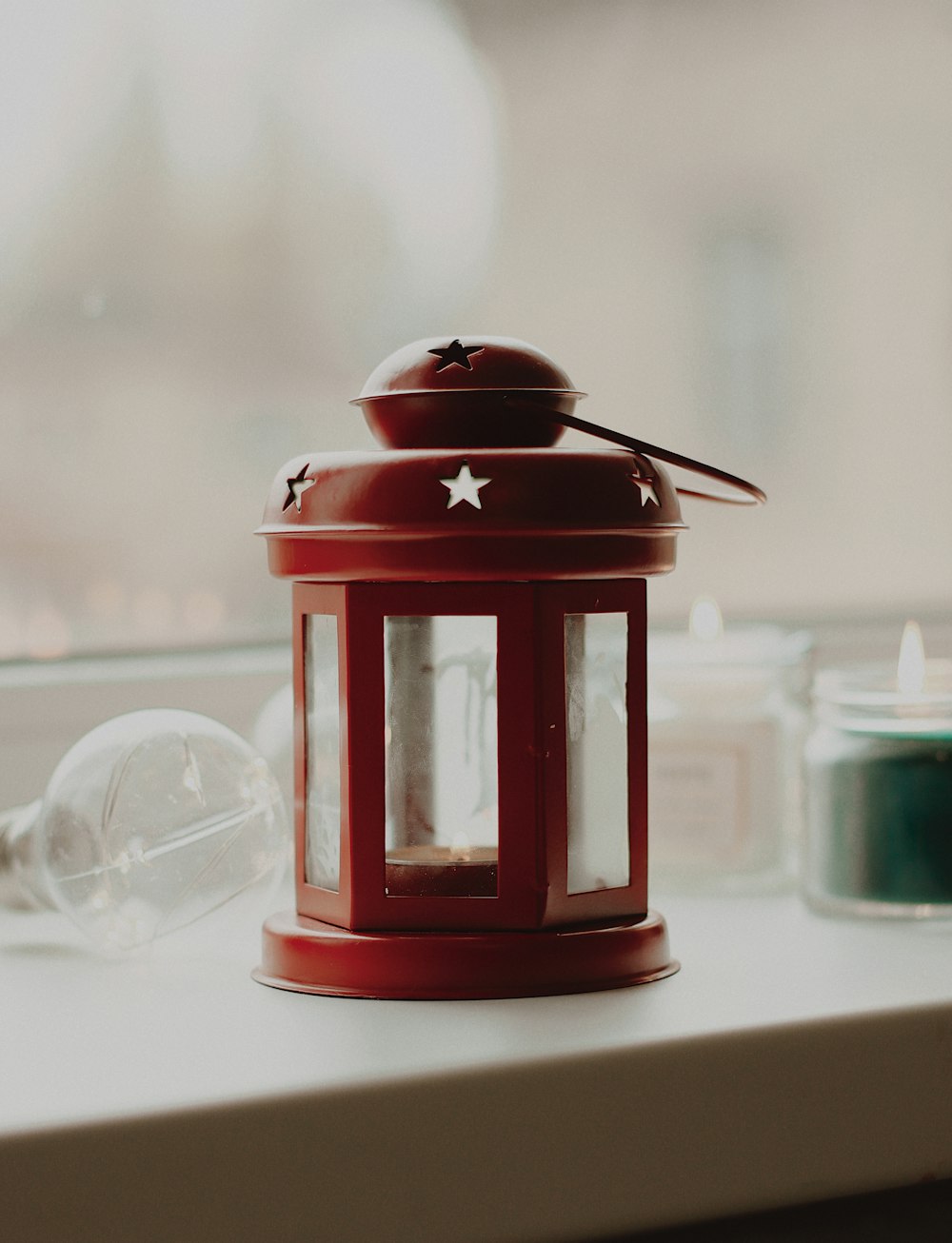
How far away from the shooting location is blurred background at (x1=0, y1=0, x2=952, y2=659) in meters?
0.99

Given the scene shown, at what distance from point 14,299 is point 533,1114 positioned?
643 mm

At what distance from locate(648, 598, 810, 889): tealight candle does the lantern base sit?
0.23 meters

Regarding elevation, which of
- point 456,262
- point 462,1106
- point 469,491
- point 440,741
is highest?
point 456,262

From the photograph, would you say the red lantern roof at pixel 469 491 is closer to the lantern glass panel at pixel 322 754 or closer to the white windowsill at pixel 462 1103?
the lantern glass panel at pixel 322 754

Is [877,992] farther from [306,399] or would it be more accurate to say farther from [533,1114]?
[306,399]

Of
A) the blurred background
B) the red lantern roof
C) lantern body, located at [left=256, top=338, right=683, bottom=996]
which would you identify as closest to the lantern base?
lantern body, located at [left=256, top=338, right=683, bottom=996]

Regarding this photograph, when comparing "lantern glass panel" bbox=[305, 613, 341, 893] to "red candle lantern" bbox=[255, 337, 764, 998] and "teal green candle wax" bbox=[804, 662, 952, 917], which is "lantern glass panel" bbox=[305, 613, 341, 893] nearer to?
"red candle lantern" bbox=[255, 337, 764, 998]

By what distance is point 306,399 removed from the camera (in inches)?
42.4

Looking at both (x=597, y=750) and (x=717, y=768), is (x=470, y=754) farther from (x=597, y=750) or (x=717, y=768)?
(x=717, y=768)

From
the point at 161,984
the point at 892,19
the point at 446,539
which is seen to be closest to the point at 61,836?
the point at 161,984

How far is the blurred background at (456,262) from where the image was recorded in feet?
3.26

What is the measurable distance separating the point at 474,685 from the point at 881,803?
0.25 meters

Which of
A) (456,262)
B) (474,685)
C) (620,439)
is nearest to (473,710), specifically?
(474,685)

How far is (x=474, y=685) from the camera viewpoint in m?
0.66
